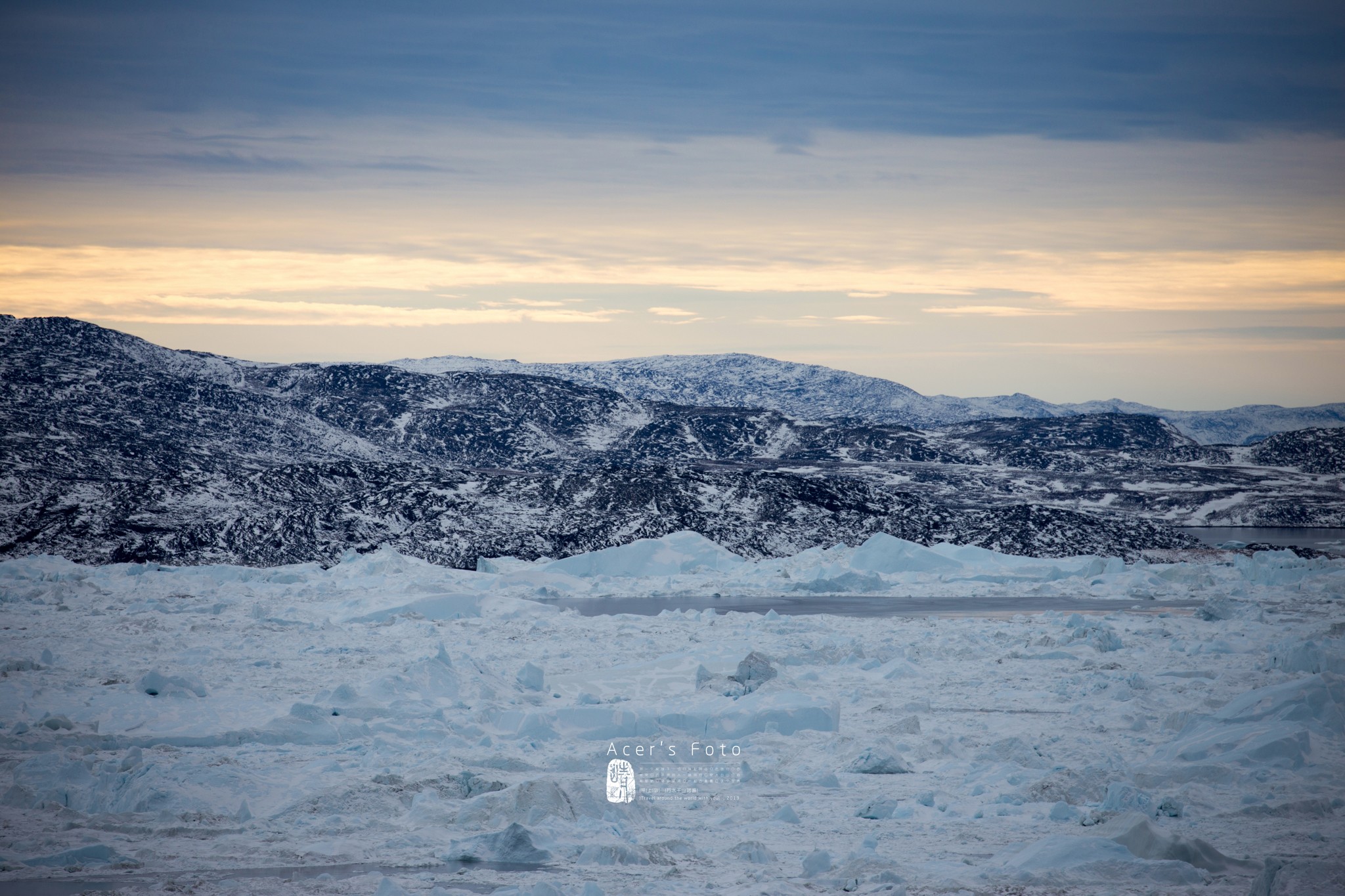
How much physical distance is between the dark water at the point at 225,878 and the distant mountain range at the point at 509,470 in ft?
132

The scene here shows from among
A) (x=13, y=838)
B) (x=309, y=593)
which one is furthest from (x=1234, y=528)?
(x=13, y=838)

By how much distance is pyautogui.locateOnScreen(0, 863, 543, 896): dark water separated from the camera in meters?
9.22

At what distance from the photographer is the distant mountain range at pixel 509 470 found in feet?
173

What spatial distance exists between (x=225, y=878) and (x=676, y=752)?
19.5 ft

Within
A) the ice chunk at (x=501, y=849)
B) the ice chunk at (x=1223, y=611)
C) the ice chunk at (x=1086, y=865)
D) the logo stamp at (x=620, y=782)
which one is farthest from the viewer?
the ice chunk at (x=1223, y=611)

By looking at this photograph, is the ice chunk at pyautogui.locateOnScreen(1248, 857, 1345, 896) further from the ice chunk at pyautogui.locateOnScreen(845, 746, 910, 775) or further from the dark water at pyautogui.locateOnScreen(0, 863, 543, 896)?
the dark water at pyautogui.locateOnScreen(0, 863, 543, 896)

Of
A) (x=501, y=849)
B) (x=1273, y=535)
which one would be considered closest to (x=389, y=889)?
(x=501, y=849)

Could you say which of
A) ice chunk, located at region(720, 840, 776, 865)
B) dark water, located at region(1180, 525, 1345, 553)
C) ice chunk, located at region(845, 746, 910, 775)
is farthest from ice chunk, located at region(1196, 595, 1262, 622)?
dark water, located at region(1180, 525, 1345, 553)

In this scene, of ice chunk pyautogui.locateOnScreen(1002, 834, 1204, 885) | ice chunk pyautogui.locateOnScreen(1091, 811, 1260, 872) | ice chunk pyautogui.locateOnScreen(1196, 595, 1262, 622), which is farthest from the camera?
ice chunk pyautogui.locateOnScreen(1196, 595, 1262, 622)

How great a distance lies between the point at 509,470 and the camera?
95.1m

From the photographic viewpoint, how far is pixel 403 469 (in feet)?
204

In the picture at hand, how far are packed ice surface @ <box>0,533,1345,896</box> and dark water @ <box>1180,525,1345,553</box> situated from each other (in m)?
44.5

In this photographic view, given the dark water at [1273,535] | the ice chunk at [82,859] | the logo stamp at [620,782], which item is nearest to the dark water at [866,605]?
the logo stamp at [620,782]

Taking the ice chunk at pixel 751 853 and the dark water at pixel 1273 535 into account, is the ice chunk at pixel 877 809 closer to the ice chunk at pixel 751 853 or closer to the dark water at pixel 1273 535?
the ice chunk at pixel 751 853
